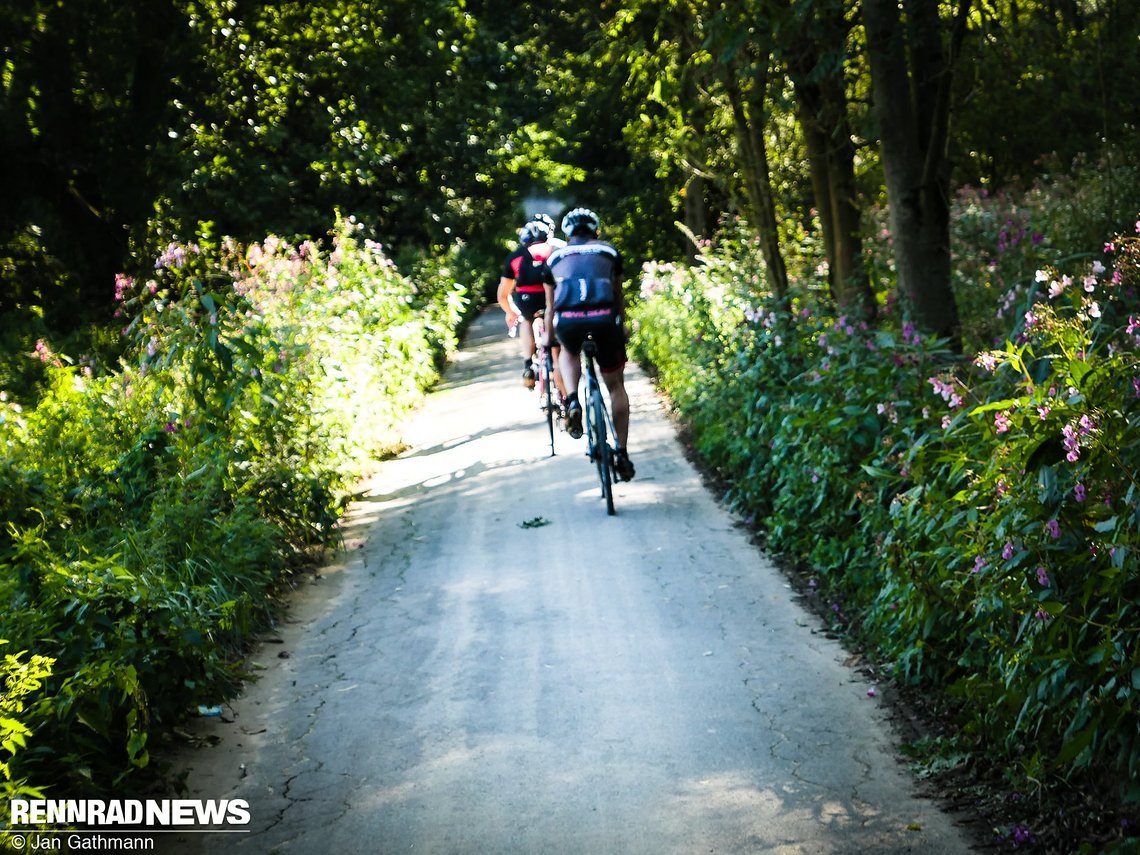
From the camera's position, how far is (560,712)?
18.8 feet

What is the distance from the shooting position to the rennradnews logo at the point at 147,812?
4.52m

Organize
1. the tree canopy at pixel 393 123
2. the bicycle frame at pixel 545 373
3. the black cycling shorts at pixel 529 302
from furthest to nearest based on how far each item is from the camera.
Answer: the tree canopy at pixel 393 123
the black cycling shorts at pixel 529 302
the bicycle frame at pixel 545 373

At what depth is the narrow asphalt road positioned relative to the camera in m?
4.61

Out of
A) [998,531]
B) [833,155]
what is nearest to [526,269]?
[833,155]

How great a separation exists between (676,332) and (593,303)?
6648 millimetres

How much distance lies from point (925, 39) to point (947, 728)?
5.48 meters

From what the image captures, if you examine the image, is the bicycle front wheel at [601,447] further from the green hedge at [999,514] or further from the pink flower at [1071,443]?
the pink flower at [1071,443]

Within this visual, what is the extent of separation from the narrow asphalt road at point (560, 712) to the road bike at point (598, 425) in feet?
1.02

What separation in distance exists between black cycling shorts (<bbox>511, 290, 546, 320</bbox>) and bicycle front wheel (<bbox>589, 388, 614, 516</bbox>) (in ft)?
11.4

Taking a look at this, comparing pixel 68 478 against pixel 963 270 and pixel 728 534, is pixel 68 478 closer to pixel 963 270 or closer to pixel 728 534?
pixel 728 534

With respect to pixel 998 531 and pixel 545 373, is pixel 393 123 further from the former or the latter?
pixel 998 531

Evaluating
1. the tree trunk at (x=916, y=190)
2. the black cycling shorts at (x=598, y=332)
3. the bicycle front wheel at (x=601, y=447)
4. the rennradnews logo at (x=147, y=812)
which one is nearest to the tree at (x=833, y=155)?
the tree trunk at (x=916, y=190)

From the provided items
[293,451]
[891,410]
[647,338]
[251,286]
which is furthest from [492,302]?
[891,410]

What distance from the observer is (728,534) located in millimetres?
9000
